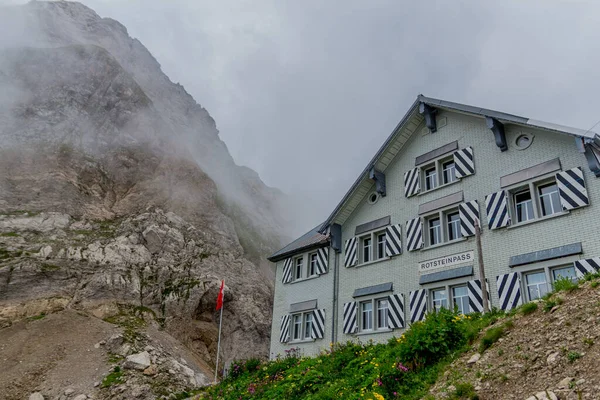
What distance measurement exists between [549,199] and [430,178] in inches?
225

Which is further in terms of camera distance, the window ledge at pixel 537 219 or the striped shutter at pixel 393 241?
the striped shutter at pixel 393 241

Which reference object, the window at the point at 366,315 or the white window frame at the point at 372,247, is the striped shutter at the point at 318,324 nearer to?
the window at the point at 366,315

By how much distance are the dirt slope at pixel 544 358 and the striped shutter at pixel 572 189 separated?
6.83 metres

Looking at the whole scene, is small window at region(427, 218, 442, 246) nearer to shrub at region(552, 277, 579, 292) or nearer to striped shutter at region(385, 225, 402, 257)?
striped shutter at region(385, 225, 402, 257)

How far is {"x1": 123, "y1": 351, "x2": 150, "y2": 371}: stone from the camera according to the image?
27148 mm

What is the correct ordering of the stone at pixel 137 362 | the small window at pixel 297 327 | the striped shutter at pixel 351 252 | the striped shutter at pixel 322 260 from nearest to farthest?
the striped shutter at pixel 351 252 → the striped shutter at pixel 322 260 → the small window at pixel 297 327 → the stone at pixel 137 362

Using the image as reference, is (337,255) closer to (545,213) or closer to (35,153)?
(545,213)

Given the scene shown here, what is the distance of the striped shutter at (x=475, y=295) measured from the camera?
16.7 meters

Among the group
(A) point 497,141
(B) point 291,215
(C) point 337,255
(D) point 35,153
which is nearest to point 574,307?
(A) point 497,141

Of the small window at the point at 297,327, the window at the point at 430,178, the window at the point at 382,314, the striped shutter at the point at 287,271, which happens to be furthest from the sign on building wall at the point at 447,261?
the striped shutter at the point at 287,271

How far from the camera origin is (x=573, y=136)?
15508 mm

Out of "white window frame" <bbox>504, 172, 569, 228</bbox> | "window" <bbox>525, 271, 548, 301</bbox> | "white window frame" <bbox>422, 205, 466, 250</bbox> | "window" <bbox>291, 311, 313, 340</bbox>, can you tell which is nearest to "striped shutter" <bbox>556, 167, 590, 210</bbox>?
"white window frame" <bbox>504, 172, 569, 228</bbox>

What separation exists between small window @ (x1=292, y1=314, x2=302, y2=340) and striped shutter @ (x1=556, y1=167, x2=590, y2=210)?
1489 cm

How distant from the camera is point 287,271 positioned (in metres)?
27.5
